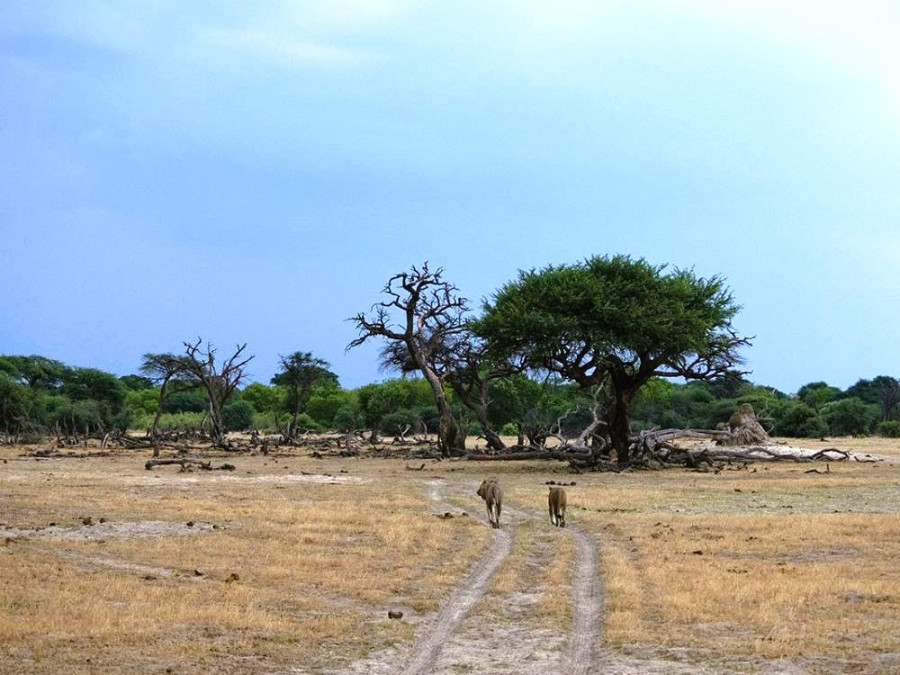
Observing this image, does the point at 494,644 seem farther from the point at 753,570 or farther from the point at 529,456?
the point at 529,456

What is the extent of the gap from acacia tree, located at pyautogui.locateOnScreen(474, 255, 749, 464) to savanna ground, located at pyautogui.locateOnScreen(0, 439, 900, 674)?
11.9 metres

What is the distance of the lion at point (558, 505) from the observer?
818 inches

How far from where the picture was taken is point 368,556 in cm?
1678

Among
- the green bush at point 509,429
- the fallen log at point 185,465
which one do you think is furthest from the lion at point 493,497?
the green bush at point 509,429

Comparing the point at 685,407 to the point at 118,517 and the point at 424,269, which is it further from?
the point at 118,517

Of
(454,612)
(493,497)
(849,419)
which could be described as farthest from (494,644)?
(849,419)

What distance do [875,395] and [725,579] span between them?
9407 cm

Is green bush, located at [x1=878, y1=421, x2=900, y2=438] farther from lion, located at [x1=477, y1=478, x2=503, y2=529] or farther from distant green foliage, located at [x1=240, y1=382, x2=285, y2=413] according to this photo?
lion, located at [x1=477, y1=478, x2=503, y2=529]

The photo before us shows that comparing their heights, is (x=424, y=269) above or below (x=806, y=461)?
above

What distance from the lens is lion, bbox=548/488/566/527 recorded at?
2077cm

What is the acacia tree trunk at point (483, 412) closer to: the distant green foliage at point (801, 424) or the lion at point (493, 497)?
the distant green foliage at point (801, 424)

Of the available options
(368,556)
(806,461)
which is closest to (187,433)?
(806,461)

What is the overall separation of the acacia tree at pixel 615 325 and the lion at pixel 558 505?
17.9 meters

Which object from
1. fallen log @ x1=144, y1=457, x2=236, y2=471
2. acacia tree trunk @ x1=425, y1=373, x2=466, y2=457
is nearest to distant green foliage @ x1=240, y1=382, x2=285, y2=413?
acacia tree trunk @ x1=425, y1=373, x2=466, y2=457
